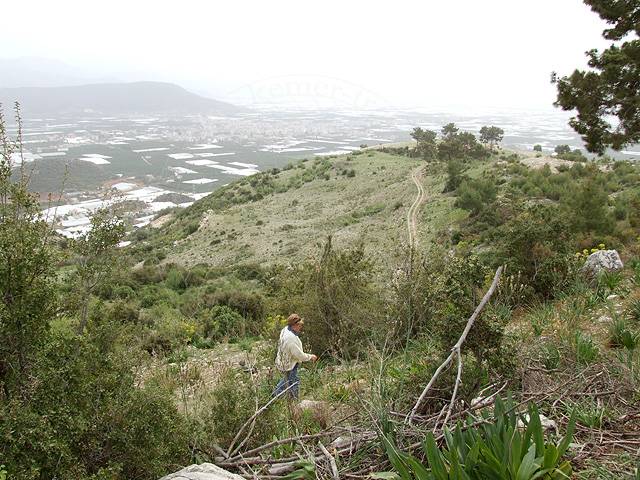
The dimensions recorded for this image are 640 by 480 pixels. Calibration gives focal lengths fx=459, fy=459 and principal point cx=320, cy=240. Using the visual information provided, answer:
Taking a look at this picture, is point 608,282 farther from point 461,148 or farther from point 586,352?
point 461,148

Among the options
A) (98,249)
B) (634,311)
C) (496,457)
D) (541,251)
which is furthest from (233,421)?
(541,251)

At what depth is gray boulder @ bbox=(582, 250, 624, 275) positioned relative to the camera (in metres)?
7.94

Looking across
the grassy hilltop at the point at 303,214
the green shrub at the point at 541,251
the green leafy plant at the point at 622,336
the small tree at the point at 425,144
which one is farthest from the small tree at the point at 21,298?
the small tree at the point at 425,144

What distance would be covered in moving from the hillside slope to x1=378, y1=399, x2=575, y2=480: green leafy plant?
14787 millimetres

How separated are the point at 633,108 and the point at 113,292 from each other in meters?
17.3

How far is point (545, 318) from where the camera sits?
5582 millimetres

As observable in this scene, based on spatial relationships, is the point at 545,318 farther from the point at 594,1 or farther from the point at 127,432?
the point at 594,1

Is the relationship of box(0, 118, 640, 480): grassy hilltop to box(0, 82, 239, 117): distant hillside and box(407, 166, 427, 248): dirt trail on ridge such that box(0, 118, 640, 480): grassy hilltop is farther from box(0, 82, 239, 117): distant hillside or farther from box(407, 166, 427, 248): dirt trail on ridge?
box(0, 82, 239, 117): distant hillside

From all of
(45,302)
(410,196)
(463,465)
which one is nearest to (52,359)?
(45,302)

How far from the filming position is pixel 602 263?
8.08 m

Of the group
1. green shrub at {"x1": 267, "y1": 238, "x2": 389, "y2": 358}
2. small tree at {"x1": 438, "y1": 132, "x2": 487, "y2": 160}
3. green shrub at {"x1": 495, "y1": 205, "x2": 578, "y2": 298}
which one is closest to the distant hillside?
small tree at {"x1": 438, "y1": 132, "x2": 487, "y2": 160}

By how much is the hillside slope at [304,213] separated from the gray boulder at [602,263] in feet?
32.2

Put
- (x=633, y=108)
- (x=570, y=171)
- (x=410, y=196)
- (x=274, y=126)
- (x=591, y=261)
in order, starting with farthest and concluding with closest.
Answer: (x=274, y=126), (x=410, y=196), (x=570, y=171), (x=633, y=108), (x=591, y=261)

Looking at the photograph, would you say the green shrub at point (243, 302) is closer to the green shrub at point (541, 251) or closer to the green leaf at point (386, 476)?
the green shrub at point (541, 251)
